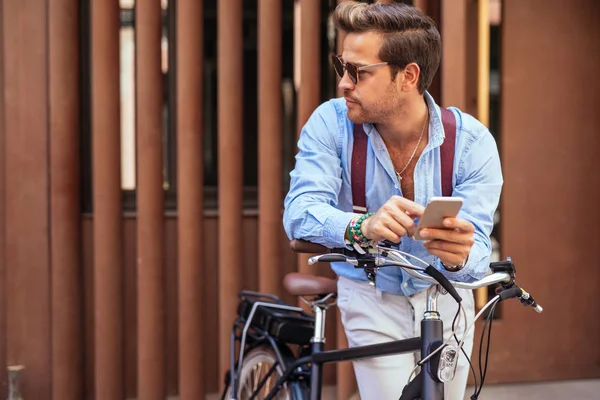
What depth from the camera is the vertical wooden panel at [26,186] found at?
180 inches

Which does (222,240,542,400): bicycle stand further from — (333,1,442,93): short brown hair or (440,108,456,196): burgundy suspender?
(333,1,442,93): short brown hair

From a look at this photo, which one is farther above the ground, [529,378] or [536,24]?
[536,24]

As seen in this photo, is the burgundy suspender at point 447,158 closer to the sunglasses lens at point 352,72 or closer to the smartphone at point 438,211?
the sunglasses lens at point 352,72

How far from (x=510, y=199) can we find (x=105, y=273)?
2.69 metres

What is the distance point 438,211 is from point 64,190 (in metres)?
3.23

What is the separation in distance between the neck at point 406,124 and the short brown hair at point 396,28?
5.2 inches

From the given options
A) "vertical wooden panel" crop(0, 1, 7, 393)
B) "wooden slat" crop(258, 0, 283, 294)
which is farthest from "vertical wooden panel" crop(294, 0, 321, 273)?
"vertical wooden panel" crop(0, 1, 7, 393)

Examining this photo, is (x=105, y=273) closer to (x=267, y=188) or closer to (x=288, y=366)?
(x=267, y=188)

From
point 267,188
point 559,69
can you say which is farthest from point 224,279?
point 559,69

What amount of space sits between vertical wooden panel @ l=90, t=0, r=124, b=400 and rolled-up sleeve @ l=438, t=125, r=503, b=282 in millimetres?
2673

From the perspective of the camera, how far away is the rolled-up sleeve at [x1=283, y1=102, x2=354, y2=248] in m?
2.31

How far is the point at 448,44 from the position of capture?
453 cm

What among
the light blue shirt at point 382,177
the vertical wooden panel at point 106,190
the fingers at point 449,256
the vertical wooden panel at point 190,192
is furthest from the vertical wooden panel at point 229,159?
the fingers at point 449,256

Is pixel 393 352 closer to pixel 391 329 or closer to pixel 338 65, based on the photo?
pixel 391 329
